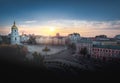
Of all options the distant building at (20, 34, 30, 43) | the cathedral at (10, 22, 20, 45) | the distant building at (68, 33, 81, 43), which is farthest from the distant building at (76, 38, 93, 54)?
the cathedral at (10, 22, 20, 45)

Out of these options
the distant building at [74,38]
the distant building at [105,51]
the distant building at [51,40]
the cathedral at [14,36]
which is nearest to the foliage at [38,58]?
the distant building at [51,40]

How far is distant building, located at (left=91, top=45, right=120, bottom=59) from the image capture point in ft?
10.4

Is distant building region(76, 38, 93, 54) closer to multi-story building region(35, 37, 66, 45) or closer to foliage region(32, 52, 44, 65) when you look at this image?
multi-story building region(35, 37, 66, 45)

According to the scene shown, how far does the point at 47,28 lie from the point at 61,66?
702mm

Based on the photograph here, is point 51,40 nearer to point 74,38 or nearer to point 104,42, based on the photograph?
point 74,38

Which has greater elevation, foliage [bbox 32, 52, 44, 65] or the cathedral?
the cathedral

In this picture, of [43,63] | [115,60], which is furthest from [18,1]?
[115,60]

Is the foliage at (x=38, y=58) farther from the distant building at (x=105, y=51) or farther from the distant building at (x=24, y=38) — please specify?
the distant building at (x=105, y=51)

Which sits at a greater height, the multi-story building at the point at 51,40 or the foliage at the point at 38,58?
the multi-story building at the point at 51,40

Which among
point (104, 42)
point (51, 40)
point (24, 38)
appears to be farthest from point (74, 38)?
point (24, 38)

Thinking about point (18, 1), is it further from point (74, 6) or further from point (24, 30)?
point (74, 6)

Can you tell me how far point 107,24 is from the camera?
11.1 ft

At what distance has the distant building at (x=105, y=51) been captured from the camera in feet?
10.4

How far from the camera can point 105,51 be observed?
3205 millimetres
